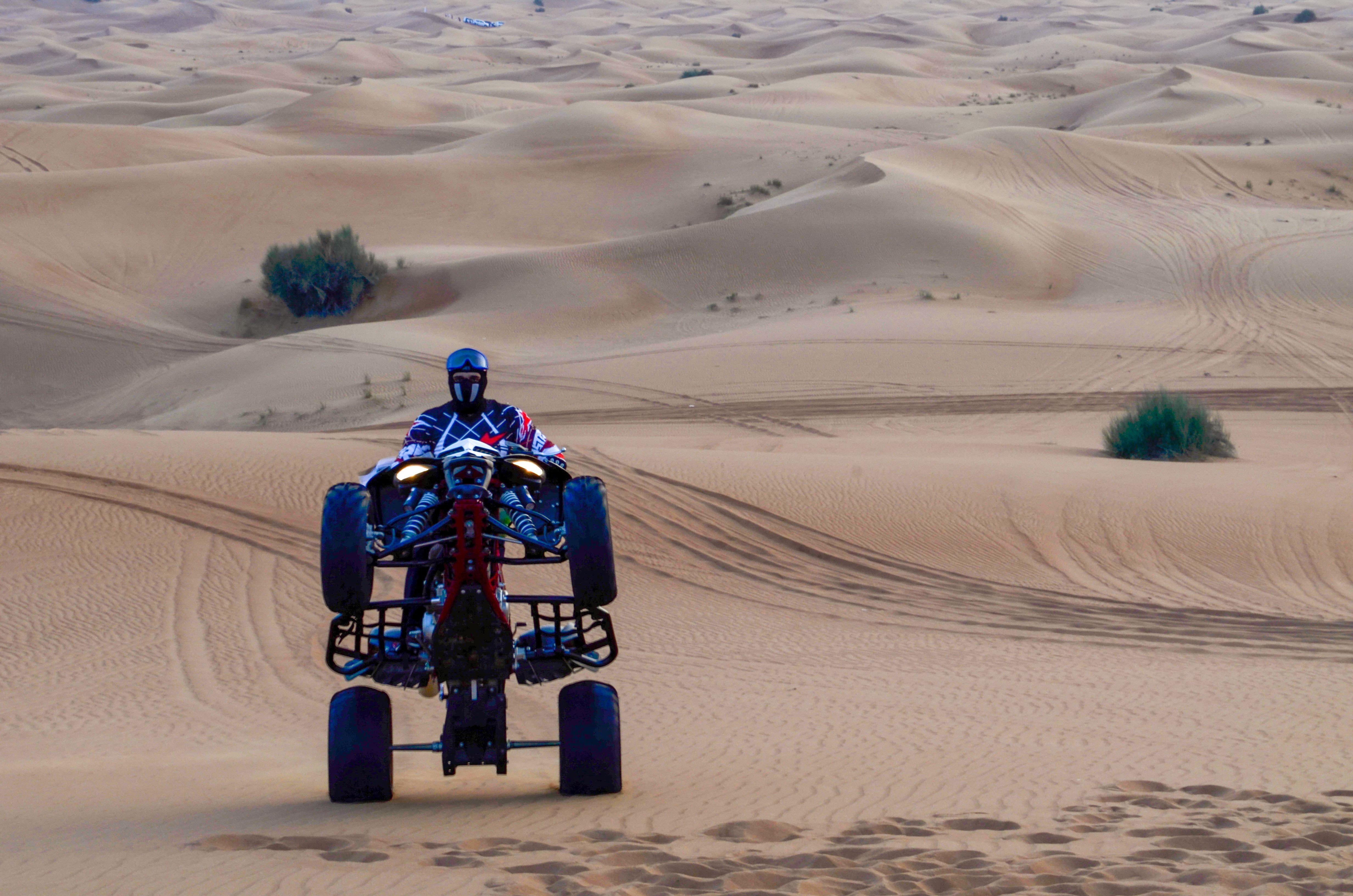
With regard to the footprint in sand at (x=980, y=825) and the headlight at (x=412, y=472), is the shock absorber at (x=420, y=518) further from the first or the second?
the footprint in sand at (x=980, y=825)

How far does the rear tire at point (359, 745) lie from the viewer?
5.24m

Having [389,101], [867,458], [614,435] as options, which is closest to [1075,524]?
A: [867,458]

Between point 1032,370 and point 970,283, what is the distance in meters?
6.98

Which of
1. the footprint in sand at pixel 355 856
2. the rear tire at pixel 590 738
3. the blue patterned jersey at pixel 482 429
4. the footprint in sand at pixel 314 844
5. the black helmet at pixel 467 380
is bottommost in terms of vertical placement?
the footprint in sand at pixel 355 856

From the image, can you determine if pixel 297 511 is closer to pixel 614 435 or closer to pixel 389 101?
pixel 614 435

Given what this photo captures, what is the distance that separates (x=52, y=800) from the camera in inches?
219

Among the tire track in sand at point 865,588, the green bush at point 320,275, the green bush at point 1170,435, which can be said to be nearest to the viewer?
the tire track in sand at point 865,588

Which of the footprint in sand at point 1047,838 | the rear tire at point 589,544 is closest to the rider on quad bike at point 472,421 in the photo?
the rear tire at point 589,544

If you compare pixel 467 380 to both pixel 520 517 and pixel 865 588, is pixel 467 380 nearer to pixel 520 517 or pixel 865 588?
pixel 520 517

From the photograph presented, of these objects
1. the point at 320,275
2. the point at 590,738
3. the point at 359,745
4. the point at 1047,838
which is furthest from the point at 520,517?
the point at 320,275

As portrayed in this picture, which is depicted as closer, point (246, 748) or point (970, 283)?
point (246, 748)

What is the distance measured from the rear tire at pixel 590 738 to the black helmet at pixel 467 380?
1.34m

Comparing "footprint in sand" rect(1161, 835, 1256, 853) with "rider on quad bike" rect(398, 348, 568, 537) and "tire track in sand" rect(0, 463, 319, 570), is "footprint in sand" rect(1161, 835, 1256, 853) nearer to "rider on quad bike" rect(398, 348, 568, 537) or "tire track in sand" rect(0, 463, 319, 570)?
"rider on quad bike" rect(398, 348, 568, 537)

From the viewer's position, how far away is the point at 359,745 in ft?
17.3
